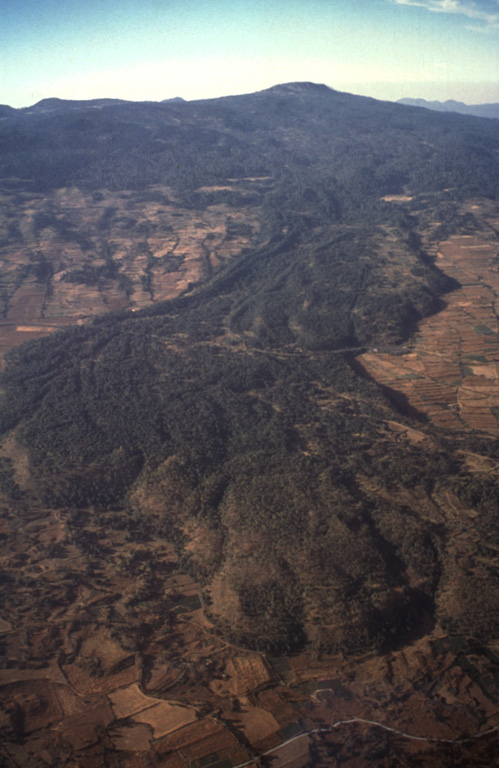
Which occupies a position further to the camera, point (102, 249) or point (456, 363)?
point (102, 249)

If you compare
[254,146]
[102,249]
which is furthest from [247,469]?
[254,146]

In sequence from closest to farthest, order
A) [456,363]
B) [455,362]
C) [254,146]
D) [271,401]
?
[271,401], [456,363], [455,362], [254,146]

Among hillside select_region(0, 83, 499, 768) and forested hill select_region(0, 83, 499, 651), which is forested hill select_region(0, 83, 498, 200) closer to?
forested hill select_region(0, 83, 499, 651)

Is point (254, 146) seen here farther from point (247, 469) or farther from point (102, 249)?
point (247, 469)

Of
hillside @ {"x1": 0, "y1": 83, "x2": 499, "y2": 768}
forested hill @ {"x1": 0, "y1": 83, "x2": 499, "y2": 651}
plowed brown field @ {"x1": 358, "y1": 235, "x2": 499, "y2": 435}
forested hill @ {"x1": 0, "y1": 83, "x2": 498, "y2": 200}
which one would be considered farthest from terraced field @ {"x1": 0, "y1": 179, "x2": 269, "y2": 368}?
plowed brown field @ {"x1": 358, "y1": 235, "x2": 499, "y2": 435}

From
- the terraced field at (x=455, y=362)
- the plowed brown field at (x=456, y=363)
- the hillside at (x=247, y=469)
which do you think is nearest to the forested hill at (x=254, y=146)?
the hillside at (x=247, y=469)


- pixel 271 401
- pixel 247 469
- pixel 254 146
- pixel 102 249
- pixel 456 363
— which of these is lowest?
pixel 247 469

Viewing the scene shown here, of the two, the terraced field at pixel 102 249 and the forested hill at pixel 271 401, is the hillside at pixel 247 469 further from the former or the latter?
the terraced field at pixel 102 249

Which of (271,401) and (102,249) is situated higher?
(102,249)
